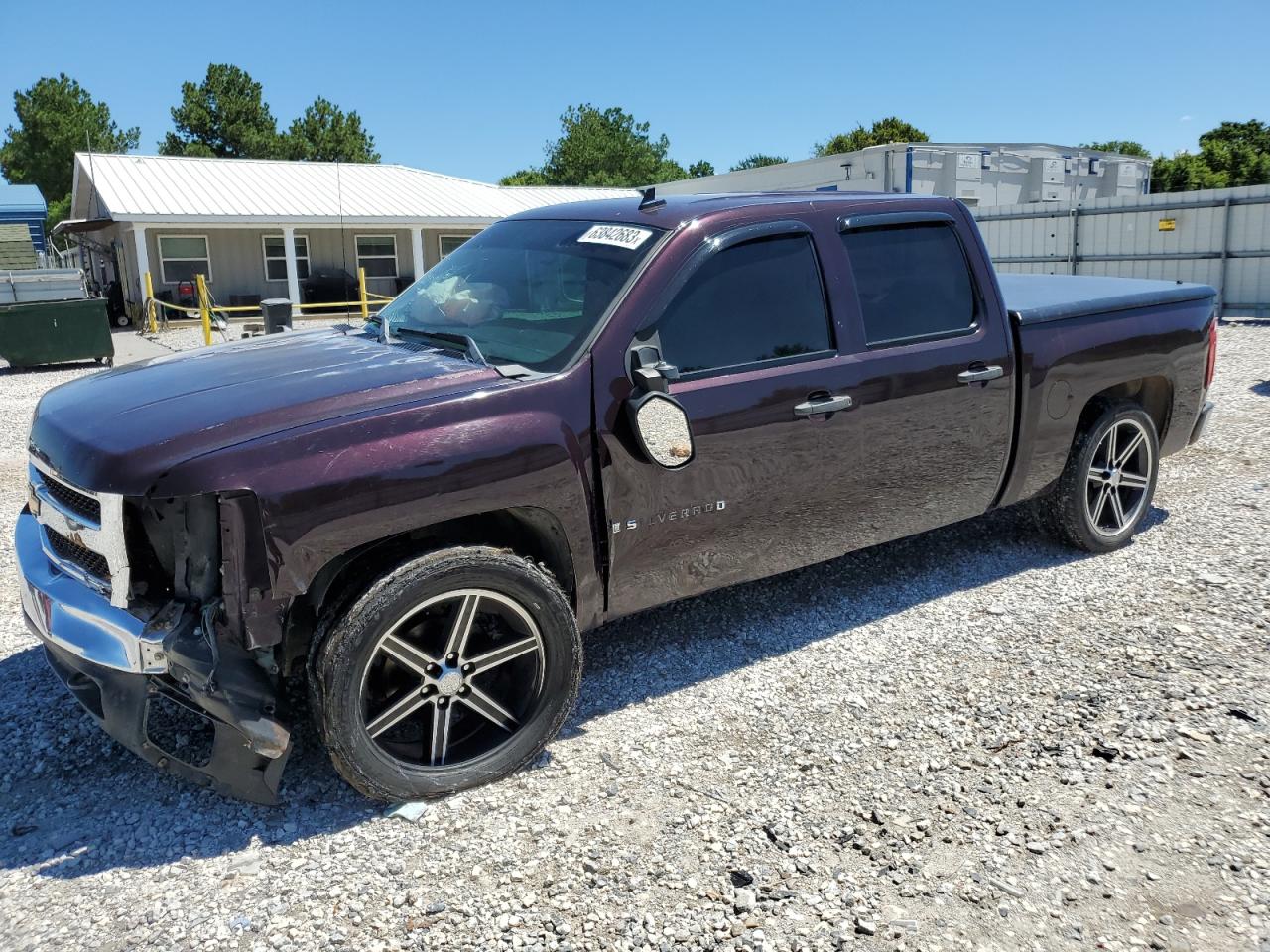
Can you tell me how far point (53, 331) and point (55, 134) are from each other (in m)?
48.1

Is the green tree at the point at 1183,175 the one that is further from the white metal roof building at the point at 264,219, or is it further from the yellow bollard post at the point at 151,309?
the yellow bollard post at the point at 151,309

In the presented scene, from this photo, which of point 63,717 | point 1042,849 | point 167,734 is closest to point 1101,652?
point 1042,849

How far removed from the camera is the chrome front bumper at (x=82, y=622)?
2906 millimetres

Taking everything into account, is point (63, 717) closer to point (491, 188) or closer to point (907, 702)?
point (907, 702)

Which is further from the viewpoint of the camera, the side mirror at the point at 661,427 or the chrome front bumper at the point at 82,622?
the side mirror at the point at 661,427

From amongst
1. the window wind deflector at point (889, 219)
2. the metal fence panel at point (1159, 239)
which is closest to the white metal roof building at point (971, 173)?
the metal fence panel at point (1159, 239)

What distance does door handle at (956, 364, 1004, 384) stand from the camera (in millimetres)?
4430

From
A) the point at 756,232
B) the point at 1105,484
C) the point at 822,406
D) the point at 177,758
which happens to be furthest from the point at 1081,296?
the point at 177,758

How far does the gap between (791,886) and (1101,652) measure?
2.14 metres

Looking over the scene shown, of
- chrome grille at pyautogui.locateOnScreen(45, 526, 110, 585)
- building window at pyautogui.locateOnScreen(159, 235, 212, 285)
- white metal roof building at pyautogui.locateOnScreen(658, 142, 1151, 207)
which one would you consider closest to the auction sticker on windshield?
chrome grille at pyautogui.locateOnScreen(45, 526, 110, 585)

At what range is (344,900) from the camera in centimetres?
276

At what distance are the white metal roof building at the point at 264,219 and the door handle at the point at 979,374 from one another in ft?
76.0

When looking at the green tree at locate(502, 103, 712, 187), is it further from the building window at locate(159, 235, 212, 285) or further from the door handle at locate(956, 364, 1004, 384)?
the door handle at locate(956, 364, 1004, 384)

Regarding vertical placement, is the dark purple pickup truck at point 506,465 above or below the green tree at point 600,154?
below
